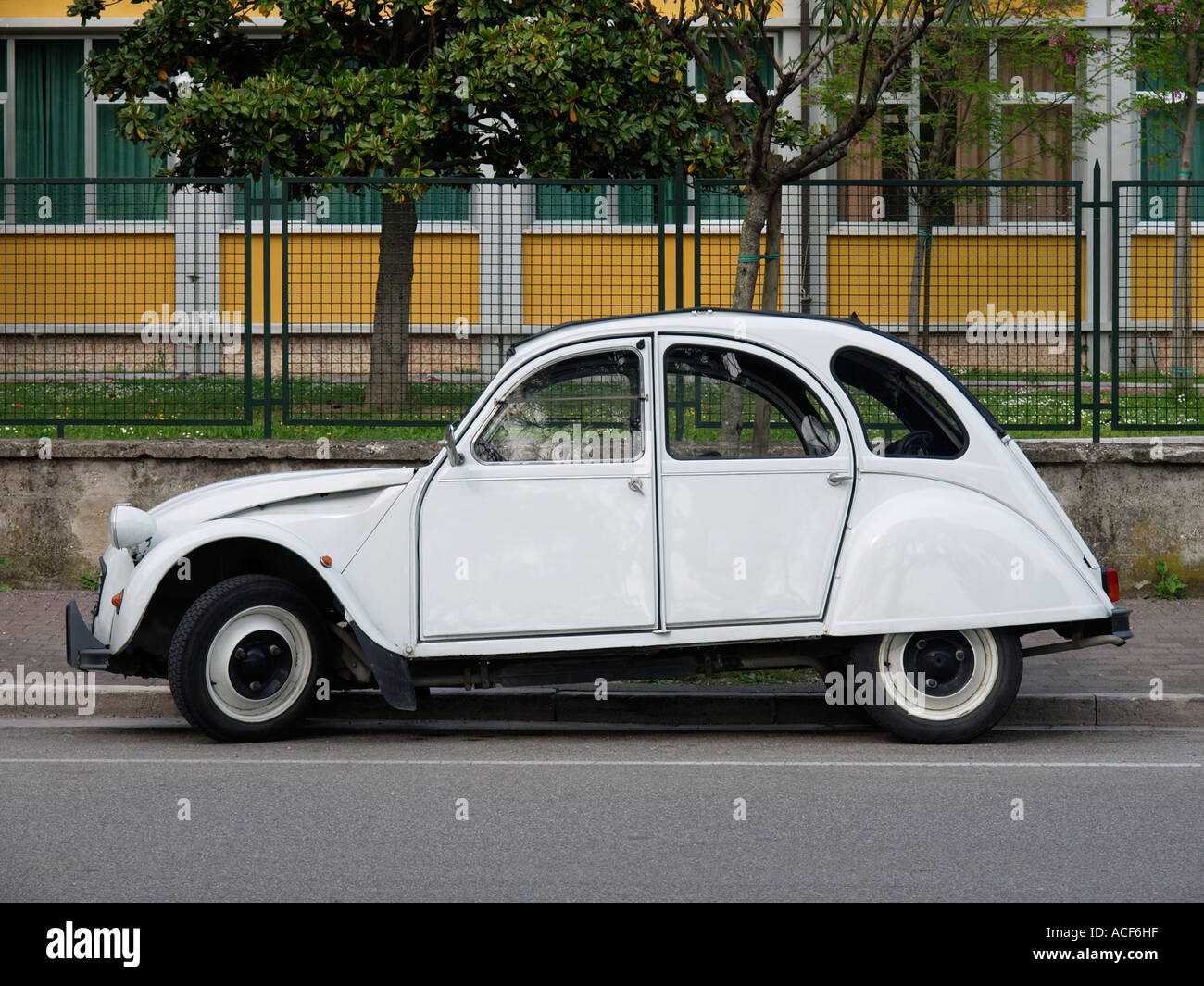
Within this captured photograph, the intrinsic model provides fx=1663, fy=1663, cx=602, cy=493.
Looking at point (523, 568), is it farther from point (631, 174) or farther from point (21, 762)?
point (631, 174)

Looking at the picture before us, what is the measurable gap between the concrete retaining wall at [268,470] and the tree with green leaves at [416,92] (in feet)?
12.1

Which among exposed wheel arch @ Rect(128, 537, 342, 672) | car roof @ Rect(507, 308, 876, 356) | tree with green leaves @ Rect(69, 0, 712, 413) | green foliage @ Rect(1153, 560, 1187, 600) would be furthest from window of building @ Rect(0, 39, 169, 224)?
car roof @ Rect(507, 308, 876, 356)

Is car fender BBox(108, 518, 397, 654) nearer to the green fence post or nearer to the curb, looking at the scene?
the curb

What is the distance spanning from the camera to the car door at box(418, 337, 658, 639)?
7492mm

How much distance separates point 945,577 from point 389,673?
8.28 feet

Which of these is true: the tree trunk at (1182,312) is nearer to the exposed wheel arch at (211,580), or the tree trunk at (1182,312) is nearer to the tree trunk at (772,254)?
the tree trunk at (772,254)

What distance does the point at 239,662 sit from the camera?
7484 millimetres

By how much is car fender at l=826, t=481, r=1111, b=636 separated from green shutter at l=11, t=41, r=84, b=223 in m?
18.3

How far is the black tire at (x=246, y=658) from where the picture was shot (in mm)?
7395

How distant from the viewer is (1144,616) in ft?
35.8

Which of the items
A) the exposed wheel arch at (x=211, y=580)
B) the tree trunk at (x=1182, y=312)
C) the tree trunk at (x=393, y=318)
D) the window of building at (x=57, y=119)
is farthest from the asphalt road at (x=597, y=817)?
the window of building at (x=57, y=119)

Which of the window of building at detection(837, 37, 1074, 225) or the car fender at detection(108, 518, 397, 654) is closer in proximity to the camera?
the car fender at detection(108, 518, 397, 654)
